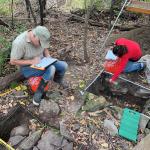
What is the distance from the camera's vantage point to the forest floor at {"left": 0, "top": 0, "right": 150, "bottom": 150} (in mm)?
4965

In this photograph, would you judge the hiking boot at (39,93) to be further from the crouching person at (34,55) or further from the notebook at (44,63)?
the notebook at (44,63)

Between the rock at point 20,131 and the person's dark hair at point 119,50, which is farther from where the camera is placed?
the person's dark hair at point 119,50

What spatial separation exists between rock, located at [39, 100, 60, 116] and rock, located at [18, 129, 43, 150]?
44 cm

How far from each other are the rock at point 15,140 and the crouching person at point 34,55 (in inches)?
27.5

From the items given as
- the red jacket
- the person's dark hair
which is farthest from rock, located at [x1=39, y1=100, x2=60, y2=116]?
the person's dark hair

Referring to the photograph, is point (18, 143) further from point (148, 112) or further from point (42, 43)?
point (148, 112)

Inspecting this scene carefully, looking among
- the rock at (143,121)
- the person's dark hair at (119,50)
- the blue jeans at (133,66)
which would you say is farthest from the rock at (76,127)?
the blue jeans at (133,66)

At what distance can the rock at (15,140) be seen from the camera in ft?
15.7

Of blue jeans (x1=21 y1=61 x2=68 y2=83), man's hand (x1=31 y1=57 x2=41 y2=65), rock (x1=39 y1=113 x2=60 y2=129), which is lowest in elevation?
rock (x1=39 y1=113 x2=60 y2=129)

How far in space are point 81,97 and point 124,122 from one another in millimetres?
877

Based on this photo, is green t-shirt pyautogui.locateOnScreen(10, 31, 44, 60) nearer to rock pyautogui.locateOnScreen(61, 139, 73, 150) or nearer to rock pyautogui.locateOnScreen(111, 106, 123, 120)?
rock pyautogui.locateOnScreen(61, 139, 73, 150)

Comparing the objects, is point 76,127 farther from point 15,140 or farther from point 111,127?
point 15,140

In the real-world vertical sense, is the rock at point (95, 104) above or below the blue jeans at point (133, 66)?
below

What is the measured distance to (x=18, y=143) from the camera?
15.7ft
